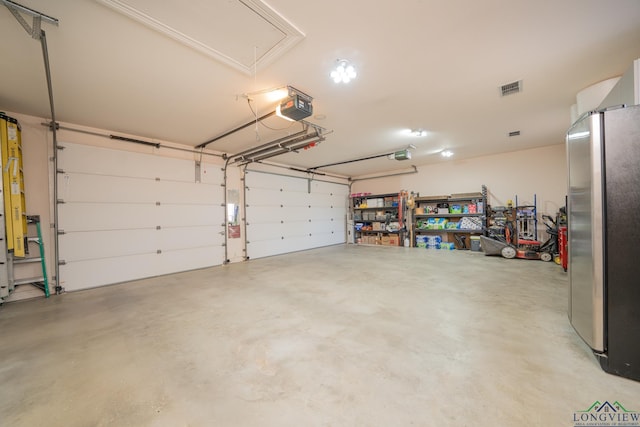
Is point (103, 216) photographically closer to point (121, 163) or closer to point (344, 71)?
point (121, 163)

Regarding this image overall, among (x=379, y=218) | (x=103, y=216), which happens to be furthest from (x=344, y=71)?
(x=379, y=218)

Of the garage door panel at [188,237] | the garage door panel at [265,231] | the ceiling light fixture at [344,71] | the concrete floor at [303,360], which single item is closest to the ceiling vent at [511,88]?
the ceiling light fixture at [344,71]

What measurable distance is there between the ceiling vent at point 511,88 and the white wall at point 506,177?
430 centimetres

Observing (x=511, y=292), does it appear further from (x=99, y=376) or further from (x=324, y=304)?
(x=99, y=376)

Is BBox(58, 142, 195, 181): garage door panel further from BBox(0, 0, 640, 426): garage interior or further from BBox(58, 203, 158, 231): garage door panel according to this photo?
BBox(58, 203, 158, 231): garage door panel

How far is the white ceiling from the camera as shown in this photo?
1803 mm

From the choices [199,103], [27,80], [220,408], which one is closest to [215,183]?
[199,103]

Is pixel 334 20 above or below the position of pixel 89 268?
above

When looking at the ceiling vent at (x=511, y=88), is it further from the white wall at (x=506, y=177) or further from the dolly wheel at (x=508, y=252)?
the white wall at (x=506, y=177)

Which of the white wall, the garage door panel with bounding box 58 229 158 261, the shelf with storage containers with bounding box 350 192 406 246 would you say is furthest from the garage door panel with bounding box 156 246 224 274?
the white wall

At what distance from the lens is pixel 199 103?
128 inches

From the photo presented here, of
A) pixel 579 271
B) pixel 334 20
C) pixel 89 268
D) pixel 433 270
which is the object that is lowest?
pixel 433 270

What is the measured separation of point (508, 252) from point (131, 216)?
8.38 metres

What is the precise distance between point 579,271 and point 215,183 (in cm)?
614
